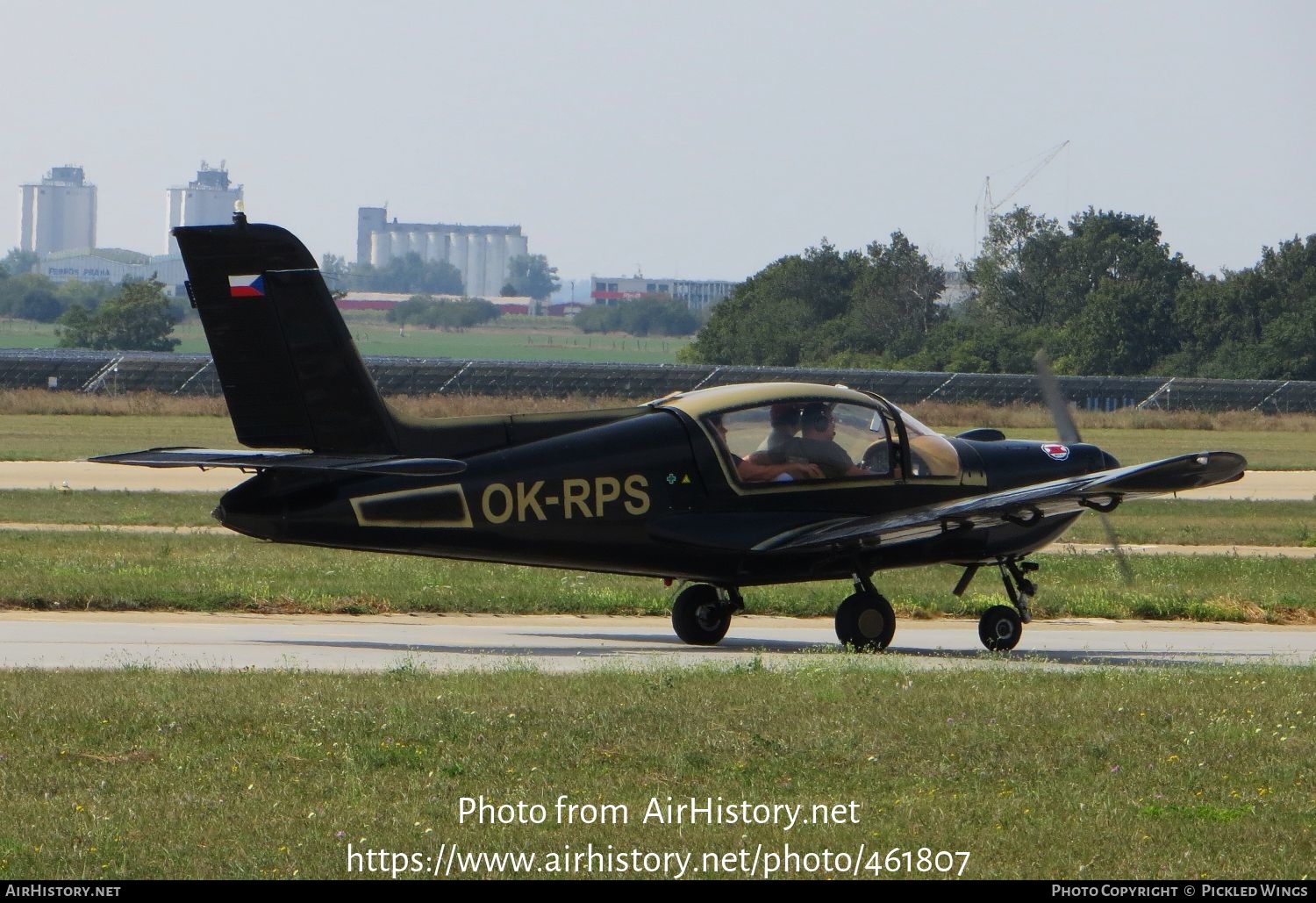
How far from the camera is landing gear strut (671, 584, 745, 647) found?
52.3 feet

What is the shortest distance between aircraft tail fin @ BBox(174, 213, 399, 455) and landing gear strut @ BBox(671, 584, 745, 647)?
11.2 ft

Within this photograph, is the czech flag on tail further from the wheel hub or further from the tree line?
the tree line

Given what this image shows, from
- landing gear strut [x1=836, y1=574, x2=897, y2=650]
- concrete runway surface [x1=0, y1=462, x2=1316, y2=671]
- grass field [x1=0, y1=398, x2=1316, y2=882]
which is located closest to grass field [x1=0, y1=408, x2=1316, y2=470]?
concrete runway surface [x1=0, y1=462, x2=1316, y2=671]

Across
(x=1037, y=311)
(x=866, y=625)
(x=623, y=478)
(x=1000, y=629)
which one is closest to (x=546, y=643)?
(x=623, y=478)

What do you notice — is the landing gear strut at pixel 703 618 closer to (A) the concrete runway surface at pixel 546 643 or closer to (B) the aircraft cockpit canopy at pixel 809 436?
(A) the concrete runway surface at pixel 546 643

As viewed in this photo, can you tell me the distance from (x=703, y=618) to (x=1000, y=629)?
2.81 m

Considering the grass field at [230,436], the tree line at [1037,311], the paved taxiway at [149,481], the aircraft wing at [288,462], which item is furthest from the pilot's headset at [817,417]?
the tree line at [1037,311]

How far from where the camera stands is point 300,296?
1450 centimetres

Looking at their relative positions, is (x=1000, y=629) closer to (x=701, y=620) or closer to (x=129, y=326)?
(x=701, y=620)

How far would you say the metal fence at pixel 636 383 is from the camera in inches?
2970

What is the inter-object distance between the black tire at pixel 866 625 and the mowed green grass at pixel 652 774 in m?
2.83

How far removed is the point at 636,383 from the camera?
77438 mm

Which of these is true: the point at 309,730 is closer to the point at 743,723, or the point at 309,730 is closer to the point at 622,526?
the point at 743,723
